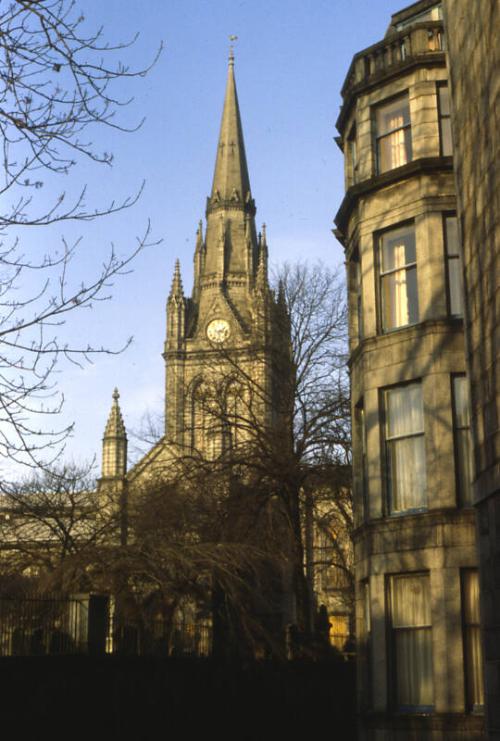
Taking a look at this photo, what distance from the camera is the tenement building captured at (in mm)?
18156

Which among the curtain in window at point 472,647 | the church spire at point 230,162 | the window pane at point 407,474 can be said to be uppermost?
the church spire at point 230,162

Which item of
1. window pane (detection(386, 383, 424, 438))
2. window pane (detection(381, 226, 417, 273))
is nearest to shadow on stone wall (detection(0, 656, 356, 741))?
window pane (detection(386, 383, 424, 438))

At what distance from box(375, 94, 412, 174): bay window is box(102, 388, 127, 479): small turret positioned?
7397 centimetres

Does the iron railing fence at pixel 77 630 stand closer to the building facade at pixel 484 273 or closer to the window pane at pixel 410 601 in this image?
the window pane at pixel 410 601

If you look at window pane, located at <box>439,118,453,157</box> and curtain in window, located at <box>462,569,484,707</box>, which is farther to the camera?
window pane, located at <box>439,118,453,157</box>

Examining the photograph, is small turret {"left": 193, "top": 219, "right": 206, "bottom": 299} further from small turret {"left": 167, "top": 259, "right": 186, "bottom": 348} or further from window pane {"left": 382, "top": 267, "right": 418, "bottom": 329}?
window pane {"left": 382, "top": 267, "right": 418, "bottom": 329}

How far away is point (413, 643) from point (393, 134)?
9813 millimetres

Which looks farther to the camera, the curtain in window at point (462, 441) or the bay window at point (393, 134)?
the bay window at point (393, 134)

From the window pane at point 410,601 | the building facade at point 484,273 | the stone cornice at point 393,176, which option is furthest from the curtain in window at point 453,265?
the window pane at point 410,601

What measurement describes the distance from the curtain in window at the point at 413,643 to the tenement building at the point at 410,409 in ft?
0.07

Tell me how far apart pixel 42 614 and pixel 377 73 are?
12.1 metres

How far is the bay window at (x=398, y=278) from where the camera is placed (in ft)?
66.7

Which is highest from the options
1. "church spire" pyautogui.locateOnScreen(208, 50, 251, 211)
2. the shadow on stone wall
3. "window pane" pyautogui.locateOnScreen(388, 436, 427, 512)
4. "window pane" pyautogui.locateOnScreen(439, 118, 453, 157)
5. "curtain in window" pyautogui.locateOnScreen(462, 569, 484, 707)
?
"church spire" pyautogui.locateOnScreen(208, 50, 251, 211)

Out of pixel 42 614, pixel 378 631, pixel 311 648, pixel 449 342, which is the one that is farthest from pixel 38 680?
pixel 311 648
